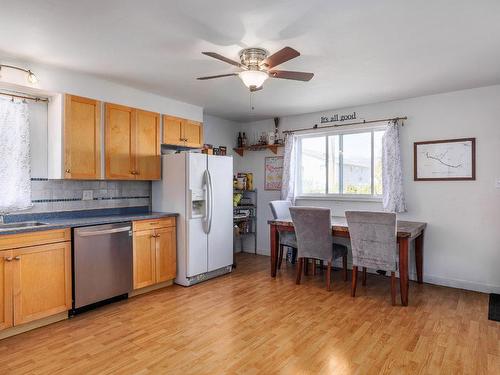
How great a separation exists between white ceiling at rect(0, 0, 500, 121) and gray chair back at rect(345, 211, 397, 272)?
148 cm

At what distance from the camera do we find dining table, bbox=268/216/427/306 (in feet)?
10.5

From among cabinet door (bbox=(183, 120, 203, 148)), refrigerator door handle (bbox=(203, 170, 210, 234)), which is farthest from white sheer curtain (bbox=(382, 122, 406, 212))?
cabinet door (bbox=(183, 120, 203, 148))

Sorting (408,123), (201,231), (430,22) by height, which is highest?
(430,22)

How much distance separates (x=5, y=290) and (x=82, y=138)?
154 cm

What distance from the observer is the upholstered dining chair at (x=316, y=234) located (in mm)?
3609

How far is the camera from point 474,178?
369cm

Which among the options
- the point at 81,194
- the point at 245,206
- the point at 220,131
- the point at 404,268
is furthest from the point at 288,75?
the point at 245,206

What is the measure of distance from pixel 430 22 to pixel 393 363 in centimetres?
240

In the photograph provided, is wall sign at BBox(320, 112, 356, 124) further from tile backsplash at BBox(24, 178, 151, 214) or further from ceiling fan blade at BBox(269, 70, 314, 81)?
tile backsplash at BBox(24, 178, 151, 214)

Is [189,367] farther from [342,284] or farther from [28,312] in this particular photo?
[342,284]

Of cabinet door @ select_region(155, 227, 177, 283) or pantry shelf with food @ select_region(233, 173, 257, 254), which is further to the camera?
pantry shelf with food @ select_region(233, 173, 257, 254)

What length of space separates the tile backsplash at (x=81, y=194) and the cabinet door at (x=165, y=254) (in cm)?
64

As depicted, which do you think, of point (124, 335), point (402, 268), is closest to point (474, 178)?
point (402, 268)

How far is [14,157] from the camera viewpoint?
297 cm
